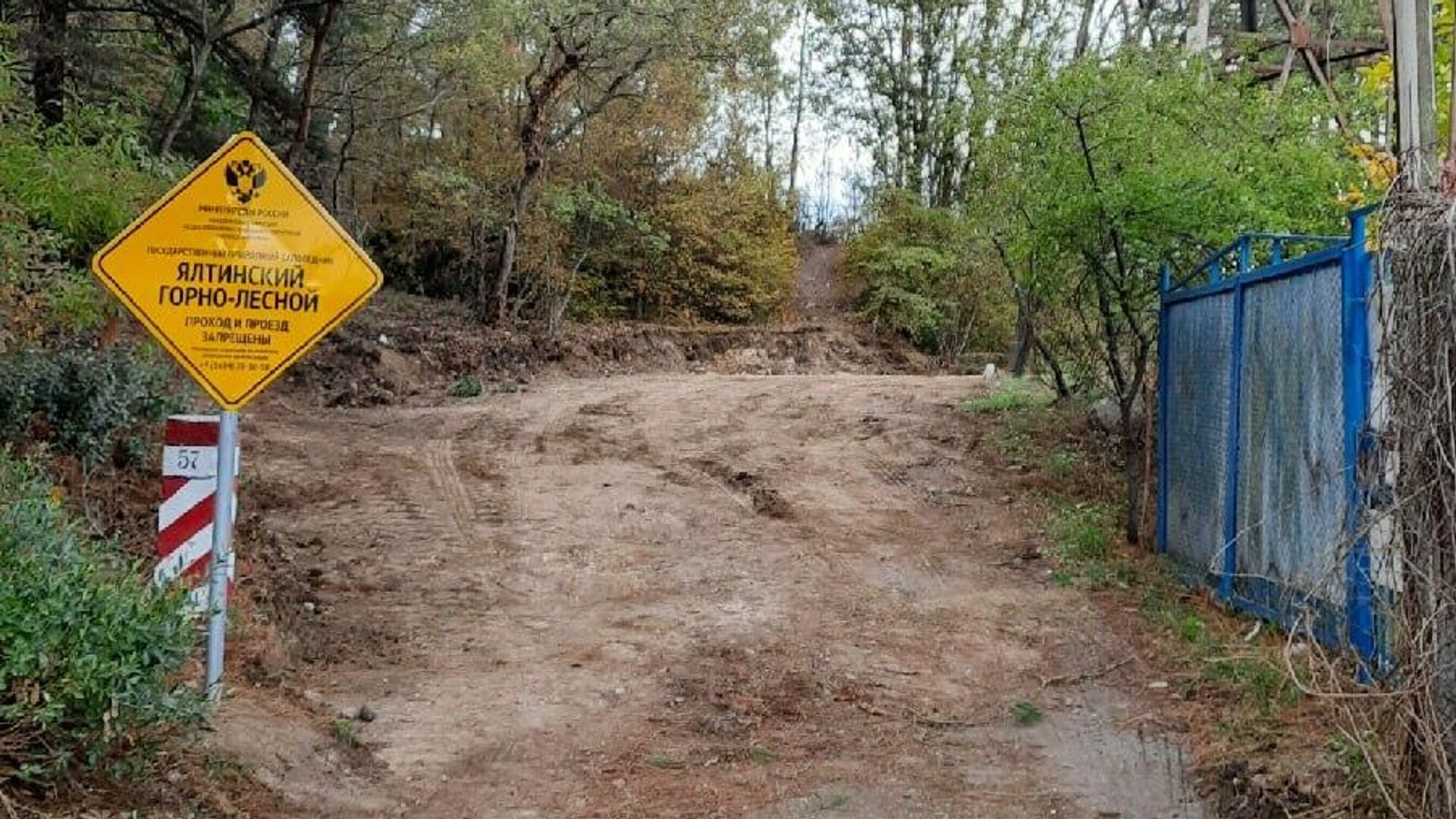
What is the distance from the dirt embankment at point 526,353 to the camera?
763 inches

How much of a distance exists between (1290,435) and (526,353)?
17.6 m

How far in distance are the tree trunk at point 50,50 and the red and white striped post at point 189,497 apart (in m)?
9.22

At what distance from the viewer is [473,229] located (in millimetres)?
26359

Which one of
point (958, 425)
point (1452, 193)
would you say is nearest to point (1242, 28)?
point (958, 425)

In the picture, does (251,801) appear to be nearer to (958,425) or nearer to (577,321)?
(958,425)

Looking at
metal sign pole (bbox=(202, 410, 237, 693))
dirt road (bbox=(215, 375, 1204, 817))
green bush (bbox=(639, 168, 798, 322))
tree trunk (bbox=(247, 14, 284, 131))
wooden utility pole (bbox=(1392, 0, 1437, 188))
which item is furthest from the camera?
green bush (bbox=(639, 168, 798, 322))

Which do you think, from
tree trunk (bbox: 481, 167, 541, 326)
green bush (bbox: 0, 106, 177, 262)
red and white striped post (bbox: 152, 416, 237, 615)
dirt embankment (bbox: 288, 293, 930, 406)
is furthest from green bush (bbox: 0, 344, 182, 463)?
tree trunk (bbox: 481, 167, 541, 326)

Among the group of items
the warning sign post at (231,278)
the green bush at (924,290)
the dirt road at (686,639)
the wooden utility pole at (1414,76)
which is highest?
the green bush at (924,290)

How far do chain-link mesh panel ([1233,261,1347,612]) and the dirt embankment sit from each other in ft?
46.0

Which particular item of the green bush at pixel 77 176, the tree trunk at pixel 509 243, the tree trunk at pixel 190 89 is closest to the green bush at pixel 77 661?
the green bush at pixel 77 176

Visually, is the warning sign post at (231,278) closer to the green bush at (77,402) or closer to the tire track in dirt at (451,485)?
the green bush at (77,402)

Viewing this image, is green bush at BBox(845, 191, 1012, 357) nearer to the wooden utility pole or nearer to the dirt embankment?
the dirt embankment

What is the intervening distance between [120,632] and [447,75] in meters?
20.9

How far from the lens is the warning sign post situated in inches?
198
